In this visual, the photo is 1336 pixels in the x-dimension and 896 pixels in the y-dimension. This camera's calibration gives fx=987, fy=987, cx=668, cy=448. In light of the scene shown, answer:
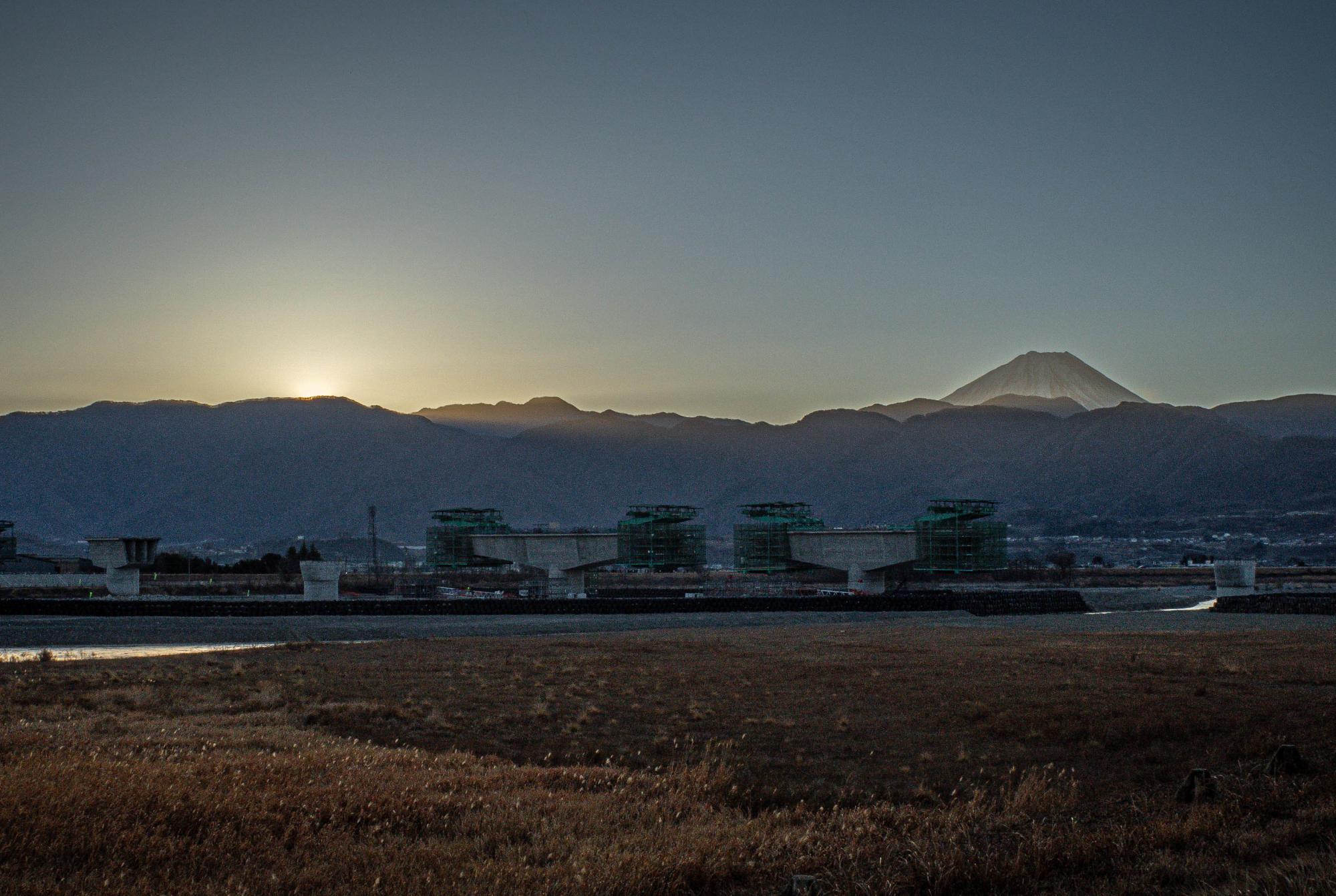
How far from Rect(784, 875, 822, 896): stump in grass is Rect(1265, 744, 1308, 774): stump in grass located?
28.6 feet

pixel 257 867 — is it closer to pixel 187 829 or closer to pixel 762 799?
pixel 187 829

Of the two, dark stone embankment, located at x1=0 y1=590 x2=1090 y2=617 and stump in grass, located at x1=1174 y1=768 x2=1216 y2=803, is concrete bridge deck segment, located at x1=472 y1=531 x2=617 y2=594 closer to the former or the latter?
dark stone embankment, located at x1=0 y1=590 x2=1090 y2=617

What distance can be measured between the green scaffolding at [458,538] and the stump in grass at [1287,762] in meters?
78.0

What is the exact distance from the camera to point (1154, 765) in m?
A: 15.9

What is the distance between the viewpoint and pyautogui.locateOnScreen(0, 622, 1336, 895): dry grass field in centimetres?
876

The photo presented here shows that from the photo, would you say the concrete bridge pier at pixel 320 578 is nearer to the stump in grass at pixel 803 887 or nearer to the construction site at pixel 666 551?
the construction site at pixel 666 551

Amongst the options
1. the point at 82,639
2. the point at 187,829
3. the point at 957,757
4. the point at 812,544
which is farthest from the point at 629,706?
the point at 812,544

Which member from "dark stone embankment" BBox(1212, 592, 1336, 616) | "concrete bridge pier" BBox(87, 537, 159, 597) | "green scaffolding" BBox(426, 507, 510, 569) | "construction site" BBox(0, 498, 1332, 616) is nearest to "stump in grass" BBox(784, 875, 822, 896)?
"construction site" BBox(0, 498, 1332, 616)

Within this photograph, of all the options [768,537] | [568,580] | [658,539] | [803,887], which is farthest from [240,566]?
[803,887]

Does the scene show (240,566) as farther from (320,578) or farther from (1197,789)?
(1197,789)

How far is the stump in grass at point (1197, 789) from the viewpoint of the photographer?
39.3 ft

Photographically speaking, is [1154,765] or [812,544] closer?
[1154,765]

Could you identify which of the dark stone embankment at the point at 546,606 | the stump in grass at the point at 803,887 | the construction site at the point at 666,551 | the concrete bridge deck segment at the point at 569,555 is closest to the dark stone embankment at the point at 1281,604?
the dark stone embankment at the point at 546,606

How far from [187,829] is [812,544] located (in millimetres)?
70803
